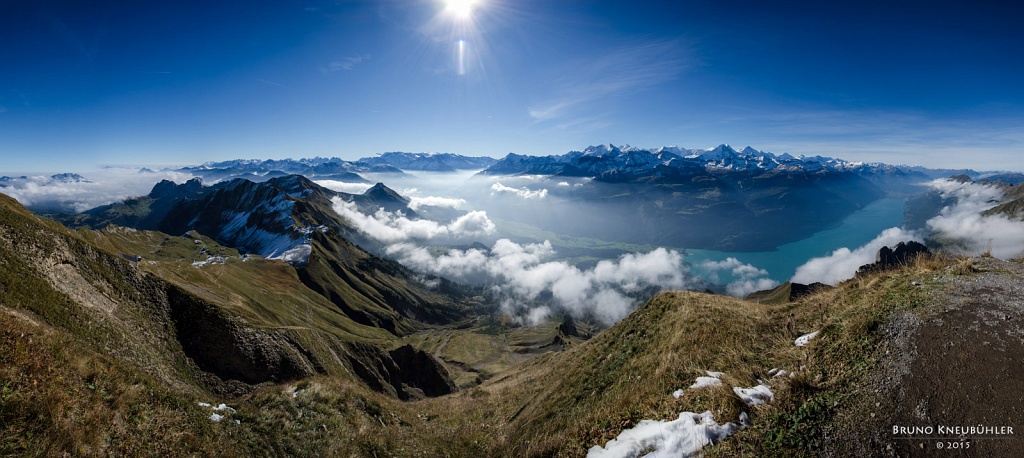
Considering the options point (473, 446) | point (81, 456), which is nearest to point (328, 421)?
point (473, 446)

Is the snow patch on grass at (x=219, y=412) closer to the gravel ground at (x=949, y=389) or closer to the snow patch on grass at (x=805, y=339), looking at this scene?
the gravel ground at (x=949, y=389)

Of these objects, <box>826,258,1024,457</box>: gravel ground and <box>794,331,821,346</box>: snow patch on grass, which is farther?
<box>794,331,821,346</box>: snow patch on grass

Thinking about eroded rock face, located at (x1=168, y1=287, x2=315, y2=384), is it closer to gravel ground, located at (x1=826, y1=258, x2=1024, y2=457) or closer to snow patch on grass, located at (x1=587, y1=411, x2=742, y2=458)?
snow patch on grass, located at (x1=587, y1=411, x2=742, y2=458)

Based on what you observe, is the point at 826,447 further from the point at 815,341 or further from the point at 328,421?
the point at 328,421

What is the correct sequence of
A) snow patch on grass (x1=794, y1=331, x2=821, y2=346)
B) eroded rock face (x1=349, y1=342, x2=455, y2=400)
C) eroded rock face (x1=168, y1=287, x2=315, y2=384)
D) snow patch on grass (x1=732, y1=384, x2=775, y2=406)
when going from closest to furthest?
snow patch on grass (x1=732, y1=384, x2=775, y2=406)
snow patch on grass (x1=794, y1=331, x2=821, y2=346)
eroded rock face (x1=168, y1=287, x2=315, y2=384)
eroded rock face (x1=349, y1=342, x2=455, y2=400)

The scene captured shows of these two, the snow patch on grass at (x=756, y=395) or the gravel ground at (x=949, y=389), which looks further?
the snow patch on grass at (x=756, y=395)

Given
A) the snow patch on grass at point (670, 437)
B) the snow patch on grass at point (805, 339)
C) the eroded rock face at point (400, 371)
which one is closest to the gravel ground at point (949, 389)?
the snow patch on grass at point (670, 437)

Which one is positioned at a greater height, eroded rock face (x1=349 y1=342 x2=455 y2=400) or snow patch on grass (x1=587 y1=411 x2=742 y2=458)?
snow patch on grass (x1=587 y1=411 x2=742 y2=458)

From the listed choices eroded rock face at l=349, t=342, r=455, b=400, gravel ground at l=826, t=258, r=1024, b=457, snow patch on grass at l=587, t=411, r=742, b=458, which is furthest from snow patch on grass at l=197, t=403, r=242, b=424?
eroded rock face at l=349, t=342, r=455, b=400
